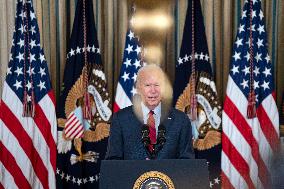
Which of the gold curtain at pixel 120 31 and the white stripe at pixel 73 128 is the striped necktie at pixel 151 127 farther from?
the gold curtain at pixel 120 31

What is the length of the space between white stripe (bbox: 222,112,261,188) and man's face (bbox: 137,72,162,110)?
2241 millimetres

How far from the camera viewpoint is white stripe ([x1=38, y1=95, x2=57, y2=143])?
14.4 feet

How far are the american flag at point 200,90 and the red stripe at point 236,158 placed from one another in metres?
0.08

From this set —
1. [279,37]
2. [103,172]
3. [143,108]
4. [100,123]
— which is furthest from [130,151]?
[279,37]

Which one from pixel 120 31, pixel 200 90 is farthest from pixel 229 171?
pixel 120 31

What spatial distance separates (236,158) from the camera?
14.5 ft

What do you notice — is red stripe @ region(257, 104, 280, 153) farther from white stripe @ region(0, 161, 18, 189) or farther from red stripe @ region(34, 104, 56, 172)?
white stripe @ region(0, 161, 18, 189)

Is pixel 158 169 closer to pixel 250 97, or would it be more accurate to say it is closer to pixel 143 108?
pixel 143 108

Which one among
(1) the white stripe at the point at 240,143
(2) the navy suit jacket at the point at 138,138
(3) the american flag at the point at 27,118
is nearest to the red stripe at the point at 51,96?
(3) the american flag at the point at 27,118

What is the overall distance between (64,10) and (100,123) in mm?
1364

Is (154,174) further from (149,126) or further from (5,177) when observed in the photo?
(5,177)

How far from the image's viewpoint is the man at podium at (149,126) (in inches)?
88.4

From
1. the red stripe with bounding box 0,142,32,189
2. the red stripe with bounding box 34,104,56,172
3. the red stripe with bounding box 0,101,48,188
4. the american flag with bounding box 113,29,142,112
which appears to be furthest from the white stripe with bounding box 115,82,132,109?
the red stripe with bounding box 0,142,32,189

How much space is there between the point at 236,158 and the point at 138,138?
2427 mm
